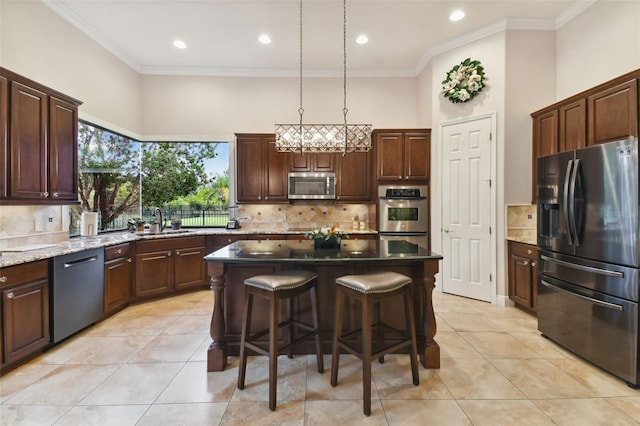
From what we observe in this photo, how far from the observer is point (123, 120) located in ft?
15.2

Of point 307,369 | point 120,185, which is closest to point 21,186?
point 120,185

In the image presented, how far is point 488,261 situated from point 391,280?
2.62 meters

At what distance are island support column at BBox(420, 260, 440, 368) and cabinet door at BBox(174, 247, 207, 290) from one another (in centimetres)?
351

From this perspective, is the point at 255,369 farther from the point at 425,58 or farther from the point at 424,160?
the point at 425,58

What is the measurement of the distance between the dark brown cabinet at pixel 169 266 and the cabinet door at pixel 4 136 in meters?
1.62

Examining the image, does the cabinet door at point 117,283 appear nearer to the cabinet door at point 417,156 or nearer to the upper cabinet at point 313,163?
the upper cabinet at point 313,163

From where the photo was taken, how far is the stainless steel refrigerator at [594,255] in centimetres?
219

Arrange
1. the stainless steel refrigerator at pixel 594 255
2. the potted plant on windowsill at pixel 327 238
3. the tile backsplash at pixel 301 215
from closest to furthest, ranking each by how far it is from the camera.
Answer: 1. the stainless steel refrigerator at pixel 594 255
2. the potted plant on windowsill at pixel 327 238
3. the tile backsplash at pixel 301 215

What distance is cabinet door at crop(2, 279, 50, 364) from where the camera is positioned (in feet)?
7.66

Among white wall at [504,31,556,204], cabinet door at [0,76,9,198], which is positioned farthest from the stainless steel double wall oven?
cabinet door at [0,76,9,198]

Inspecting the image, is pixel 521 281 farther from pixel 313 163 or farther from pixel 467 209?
pixel 313 163

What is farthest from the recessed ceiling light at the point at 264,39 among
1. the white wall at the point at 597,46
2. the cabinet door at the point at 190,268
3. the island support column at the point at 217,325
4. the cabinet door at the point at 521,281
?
the cabinet door at the point at 521,281

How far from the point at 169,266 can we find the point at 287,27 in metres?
3.82

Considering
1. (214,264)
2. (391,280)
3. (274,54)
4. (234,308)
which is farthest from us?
(274,54)
